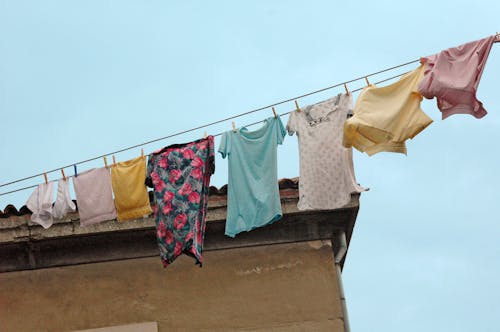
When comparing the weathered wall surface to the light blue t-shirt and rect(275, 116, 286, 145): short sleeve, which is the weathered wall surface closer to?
the light blue t-shirt

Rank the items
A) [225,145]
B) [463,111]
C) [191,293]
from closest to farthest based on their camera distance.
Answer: [463,111] → [225,145] → [191,293]

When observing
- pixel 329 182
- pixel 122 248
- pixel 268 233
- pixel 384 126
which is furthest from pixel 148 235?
pixel 384 126

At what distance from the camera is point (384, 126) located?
12.6 m

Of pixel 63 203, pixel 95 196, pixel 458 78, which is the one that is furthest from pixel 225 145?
pixel 458 78

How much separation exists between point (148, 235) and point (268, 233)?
1.39 m

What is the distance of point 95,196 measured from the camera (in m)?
14.0

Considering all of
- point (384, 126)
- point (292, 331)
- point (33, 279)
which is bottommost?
point (292, 331)

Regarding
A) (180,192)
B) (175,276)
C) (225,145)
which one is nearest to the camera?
(180,192)

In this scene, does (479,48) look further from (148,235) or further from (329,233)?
(148,235)

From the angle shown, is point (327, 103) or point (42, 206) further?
point (42, 206)

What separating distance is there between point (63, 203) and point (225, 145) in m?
1.96

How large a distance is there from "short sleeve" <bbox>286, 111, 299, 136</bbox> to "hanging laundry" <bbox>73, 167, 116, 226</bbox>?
212 cm

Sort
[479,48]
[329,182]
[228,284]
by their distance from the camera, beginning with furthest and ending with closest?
[228,284]
[329,182]
[479,48]

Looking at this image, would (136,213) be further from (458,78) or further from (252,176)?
(458,78)
